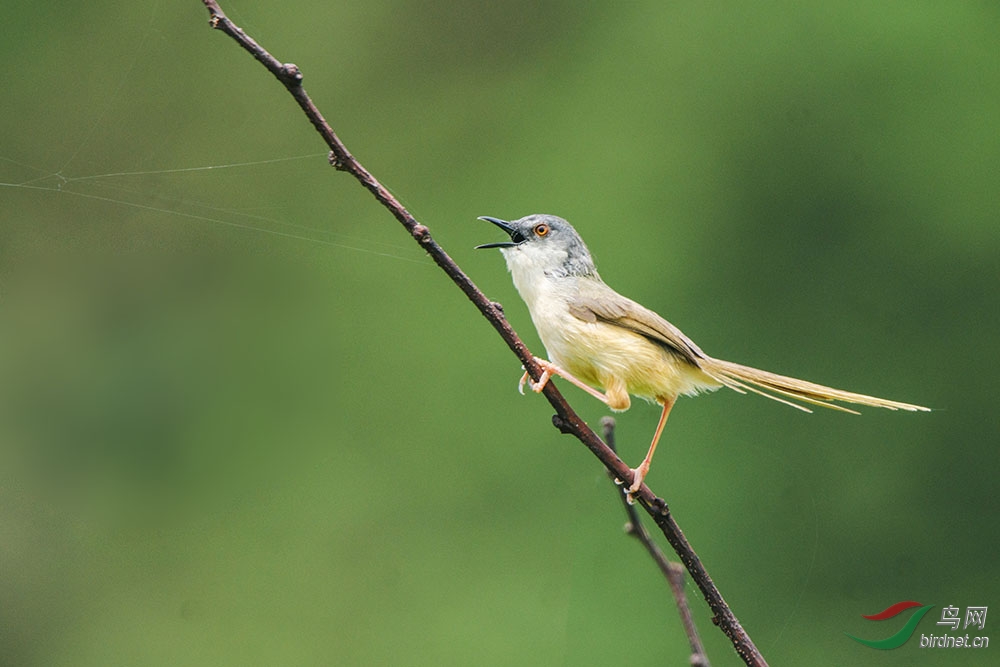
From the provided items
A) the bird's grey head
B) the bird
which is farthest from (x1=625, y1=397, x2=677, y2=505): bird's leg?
the bird's grey head

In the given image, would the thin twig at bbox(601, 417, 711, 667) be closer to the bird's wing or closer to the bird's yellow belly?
the bird's yellow belly

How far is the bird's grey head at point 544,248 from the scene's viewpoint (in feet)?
9.61

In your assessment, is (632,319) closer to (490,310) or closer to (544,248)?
(544,248)

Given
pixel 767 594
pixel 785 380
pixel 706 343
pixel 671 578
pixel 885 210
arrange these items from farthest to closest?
pixel 885 210, pixel 706 343, pixel 767 594, pixel 785 380, pixel 671 578

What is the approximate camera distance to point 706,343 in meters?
6.07

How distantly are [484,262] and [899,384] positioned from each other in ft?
8.38

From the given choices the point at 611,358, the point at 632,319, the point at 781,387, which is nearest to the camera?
the point at 781,387

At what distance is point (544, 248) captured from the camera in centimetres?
296

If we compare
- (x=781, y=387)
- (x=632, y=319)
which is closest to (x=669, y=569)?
(x=781, y=387)

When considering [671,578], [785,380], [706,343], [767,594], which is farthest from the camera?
[706,343]

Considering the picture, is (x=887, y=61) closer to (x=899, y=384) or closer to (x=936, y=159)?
(x=936, y=159)

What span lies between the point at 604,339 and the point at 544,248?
0.37 metres

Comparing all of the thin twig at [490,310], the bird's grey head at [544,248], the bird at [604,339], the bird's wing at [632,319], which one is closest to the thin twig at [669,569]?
the thin twig at [490,310]

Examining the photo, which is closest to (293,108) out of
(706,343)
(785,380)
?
(706,343)
